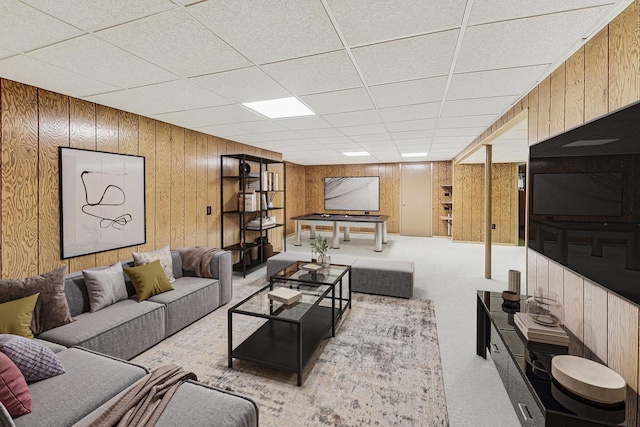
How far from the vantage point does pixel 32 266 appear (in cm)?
246

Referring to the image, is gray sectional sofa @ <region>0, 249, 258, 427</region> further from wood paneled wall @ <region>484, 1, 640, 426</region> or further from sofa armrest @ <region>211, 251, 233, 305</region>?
wood paneled wall @ <region>484, 1, 640, 426</region>

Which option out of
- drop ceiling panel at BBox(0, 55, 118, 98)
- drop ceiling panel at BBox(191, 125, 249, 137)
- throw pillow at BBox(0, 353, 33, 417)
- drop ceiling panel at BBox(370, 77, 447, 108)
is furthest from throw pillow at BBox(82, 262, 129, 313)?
drop ceiling panel at BBox(370, 77, 447, 108)

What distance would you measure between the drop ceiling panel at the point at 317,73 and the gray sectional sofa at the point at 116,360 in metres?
2.10

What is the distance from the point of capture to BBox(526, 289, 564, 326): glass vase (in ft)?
5.98

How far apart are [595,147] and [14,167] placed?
4.02 m

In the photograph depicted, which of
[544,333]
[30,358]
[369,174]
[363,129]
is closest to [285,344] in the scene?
[30,358]

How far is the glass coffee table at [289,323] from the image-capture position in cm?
221

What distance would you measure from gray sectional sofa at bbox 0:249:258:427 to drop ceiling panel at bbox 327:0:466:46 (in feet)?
6.66

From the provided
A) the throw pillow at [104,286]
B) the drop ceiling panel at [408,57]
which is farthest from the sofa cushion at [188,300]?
the drop ceiling panel at [408,57]

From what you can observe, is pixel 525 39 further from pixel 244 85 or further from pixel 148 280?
pixel 148 280

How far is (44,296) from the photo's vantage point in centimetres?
214

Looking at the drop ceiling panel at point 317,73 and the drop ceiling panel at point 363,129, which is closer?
the drop ceiling panel at point 317,73

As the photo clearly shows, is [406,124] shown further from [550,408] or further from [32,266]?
[32,266]

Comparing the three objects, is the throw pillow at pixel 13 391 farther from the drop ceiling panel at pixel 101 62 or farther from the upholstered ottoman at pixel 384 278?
the upholstered ottoman at pixel 384 278
